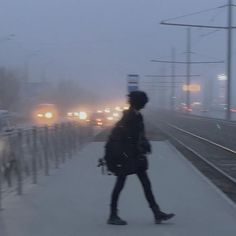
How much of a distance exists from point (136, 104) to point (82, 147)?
16.8 metres

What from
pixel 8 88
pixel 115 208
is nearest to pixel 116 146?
pixel 115 208

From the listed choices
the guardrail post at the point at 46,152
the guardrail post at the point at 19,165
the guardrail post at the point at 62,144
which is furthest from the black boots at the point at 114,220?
the guardrail post at the point at 62,144

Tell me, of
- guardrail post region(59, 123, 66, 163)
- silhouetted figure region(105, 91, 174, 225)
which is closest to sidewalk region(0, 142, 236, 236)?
silhouetted figure region(105, 91, 174, 225)

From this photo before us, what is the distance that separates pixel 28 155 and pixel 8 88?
67.5 metres

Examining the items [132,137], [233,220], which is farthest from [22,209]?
[233,220]

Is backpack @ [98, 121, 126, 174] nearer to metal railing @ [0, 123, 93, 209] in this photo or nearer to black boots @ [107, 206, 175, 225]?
black boots @ [107, 206, 175, 225]

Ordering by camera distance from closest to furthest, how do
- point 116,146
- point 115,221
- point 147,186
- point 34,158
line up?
point 116,146
point 115,221
point 147,186
point 34,158

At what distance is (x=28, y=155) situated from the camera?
13.6 meters

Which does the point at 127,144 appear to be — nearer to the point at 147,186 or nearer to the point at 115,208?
the point at 147,186

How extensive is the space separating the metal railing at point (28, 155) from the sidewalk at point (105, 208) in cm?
28

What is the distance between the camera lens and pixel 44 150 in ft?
51.7

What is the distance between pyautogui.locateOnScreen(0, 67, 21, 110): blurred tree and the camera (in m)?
77.9

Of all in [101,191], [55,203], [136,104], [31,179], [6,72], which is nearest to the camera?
[136,104]

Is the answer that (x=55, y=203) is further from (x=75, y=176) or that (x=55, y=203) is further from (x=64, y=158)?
(x=64, y=158)
